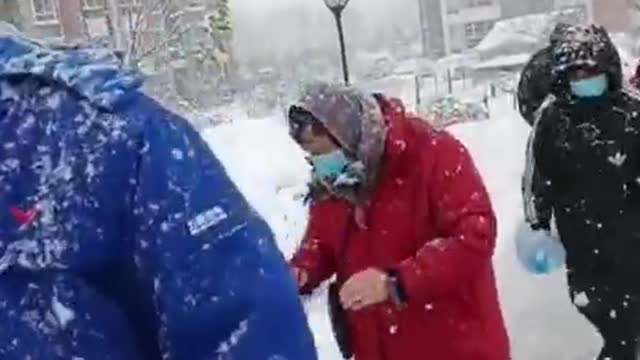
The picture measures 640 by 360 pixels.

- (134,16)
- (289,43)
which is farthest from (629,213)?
(289,43)

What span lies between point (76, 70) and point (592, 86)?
404 cm

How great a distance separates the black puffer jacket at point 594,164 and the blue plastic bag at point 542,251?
0.05 m

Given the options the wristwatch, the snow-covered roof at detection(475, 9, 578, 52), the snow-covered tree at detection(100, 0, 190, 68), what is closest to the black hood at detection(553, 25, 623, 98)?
the wristwatch

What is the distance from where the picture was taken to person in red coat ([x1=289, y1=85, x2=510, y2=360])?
399cm

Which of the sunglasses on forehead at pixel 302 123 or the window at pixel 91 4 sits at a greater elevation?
the sunglasses on forehead at pixel 302 123

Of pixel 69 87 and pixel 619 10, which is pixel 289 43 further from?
pixel 69 87

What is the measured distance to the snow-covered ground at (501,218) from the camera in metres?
8.09

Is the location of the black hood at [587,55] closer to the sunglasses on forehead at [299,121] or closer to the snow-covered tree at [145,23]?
the sunglasses on forehead at [299,121]

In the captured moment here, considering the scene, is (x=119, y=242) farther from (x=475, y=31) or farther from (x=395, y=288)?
(x=475, y=31)

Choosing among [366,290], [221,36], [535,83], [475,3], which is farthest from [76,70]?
[475,3]

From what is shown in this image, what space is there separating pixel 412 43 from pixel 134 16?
46.5 metres

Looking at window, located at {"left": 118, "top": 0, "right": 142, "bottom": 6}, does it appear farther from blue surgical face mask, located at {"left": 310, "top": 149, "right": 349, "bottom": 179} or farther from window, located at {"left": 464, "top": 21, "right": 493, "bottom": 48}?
window, located at {"left": 464, "top": 21, "right": 493, "bottom": 48}

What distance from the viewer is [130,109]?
6.29ft

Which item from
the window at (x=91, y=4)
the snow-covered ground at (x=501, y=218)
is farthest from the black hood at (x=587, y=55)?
the window at (x=91, y=4)
